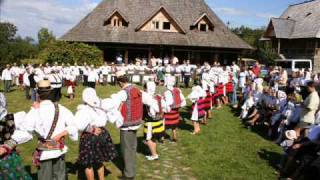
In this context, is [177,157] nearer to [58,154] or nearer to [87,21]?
[58,154]

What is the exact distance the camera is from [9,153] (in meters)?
5.35

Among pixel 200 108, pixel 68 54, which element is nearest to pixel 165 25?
pixel 68 54

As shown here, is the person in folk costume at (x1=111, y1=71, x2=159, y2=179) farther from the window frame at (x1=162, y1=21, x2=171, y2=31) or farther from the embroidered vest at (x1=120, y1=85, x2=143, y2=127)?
the window frame at (x1=162, y1=21, x2=171, y2=31)

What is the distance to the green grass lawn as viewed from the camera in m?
8.58

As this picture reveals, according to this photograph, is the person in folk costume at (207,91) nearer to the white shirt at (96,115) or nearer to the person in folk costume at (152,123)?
the person in folk costume at (152,123)

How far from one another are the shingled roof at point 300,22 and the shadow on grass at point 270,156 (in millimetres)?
38315

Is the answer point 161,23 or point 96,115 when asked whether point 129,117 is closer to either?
point 96,115

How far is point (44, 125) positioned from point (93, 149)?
53.1 inches

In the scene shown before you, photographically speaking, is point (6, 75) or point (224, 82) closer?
point (224, 82)

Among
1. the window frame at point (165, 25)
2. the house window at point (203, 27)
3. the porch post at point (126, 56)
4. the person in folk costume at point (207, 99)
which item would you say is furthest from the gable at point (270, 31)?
the person in folk costume at point (207, 99)

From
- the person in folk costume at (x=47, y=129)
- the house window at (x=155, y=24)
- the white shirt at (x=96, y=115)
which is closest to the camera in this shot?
the person in folk costume at (x=47, y=129)

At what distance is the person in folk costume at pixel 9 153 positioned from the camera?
5246 millimetres

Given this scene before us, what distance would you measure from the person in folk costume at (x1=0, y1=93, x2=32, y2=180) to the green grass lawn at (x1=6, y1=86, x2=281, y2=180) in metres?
2.67

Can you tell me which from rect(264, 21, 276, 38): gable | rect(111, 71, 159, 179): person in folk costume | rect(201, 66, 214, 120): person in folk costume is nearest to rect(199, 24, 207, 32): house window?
rect(264, 21, 276, 38): gable
